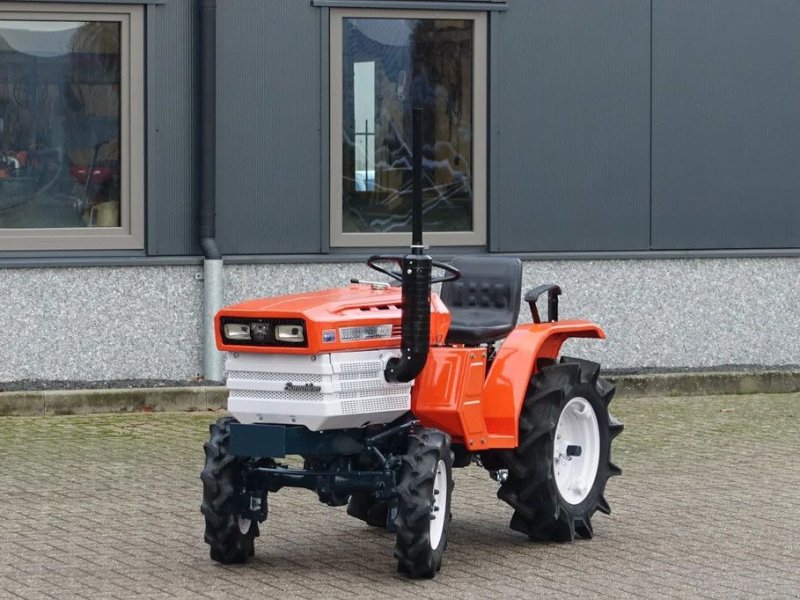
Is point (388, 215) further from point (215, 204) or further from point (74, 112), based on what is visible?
point (74, 112)

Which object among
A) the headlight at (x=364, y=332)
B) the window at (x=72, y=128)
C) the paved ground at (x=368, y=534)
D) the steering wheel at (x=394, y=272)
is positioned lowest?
the paved ground at (x=368, y=534)

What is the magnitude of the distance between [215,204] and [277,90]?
41.8 inches

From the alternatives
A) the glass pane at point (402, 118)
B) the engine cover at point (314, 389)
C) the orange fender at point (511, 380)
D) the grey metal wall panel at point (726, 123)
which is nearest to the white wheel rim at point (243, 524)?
the engine cover at point (314, 389)

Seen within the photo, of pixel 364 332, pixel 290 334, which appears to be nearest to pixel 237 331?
pixel 290 334

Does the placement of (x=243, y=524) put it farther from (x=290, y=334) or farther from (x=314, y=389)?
(x=290, y=334)

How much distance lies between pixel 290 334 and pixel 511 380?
1275 millimetres

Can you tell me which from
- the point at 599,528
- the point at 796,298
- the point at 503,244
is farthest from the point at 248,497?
the point at 796,298

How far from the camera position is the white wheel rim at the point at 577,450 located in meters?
9.16

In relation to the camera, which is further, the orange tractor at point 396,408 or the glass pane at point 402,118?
the glass pane at point 402,118

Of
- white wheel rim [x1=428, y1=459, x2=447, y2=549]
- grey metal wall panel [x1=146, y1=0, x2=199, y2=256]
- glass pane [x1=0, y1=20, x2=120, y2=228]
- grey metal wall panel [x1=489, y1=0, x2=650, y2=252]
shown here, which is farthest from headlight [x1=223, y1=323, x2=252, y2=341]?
grey metal wall panel [x1=489, y1=0, x2=650, y2=252]

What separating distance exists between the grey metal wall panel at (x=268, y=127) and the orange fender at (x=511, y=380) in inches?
233

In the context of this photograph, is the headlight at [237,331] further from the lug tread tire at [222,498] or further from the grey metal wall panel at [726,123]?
the grey metal wall panel at [726,123]

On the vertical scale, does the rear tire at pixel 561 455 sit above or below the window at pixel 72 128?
below

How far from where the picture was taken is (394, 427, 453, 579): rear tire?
7.86 m
